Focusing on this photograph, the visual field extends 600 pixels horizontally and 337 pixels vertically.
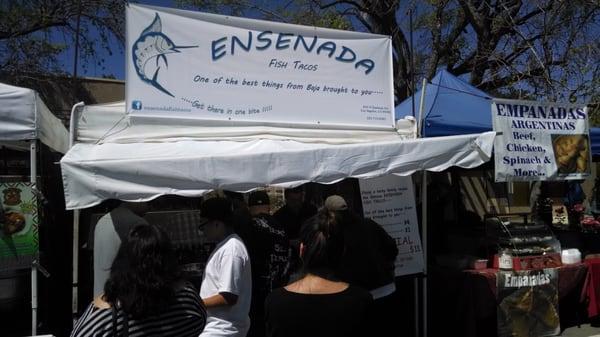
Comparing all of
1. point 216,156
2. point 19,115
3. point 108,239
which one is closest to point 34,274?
point 108,239

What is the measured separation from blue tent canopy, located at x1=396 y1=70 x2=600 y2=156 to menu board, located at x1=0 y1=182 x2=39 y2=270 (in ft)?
12.2

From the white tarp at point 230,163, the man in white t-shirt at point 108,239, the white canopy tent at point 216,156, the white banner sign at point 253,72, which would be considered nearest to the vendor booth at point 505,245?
the white banner sign at point 253,72

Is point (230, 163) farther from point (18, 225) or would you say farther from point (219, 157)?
point (18, 225)

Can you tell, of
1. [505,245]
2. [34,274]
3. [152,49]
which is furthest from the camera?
[505,245]

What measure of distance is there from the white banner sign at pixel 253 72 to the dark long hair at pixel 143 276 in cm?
269

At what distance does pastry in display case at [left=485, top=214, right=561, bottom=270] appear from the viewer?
5.53 metres

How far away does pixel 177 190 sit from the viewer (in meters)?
3.62

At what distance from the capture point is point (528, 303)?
540 cm

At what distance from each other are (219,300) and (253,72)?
248 centimetres

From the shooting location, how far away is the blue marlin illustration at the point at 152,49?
4.38 meters

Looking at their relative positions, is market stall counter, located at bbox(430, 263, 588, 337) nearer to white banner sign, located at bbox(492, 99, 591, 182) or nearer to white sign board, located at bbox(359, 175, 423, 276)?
white sign board, located at bbox(359, 175, 423, 276)

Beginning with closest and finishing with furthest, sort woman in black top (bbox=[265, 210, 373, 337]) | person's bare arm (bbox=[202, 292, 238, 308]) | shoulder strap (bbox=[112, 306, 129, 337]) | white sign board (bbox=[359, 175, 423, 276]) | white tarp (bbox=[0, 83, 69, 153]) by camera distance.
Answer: shoulder strap (bbox=[112, 306, 129, 337])
woman in black top (bbox=[265, 210, 373, 337])
person's bare arm (bbox=[202, 292, 238, 308])
white tarp (bbox=[0, 83, 69, 153])
white sign board (bbox=[359, 175, 423, 276])

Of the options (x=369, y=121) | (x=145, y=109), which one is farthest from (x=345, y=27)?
(x=145, y=109)

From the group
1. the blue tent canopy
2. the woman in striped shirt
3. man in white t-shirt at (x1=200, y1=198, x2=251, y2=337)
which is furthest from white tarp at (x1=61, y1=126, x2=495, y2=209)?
the woman in striped shirt
